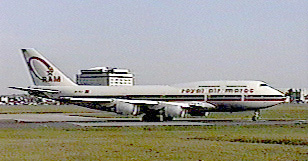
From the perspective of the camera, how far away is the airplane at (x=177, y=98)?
5100 centimetres

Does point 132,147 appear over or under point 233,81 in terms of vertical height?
under

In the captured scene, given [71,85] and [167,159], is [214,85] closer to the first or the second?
[71,85]

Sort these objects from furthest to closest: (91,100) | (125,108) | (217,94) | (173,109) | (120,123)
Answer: (91,100), (217,94), (125,108), (173,109), (120,123)

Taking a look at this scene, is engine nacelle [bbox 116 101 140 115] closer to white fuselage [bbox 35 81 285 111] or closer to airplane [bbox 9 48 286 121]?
airplane [bbox 9 48 286 121]

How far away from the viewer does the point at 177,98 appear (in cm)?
5266

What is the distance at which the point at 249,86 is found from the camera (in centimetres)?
5162

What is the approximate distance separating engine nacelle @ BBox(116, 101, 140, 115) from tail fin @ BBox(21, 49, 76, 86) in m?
8.65

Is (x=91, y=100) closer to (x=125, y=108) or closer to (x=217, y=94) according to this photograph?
(x=125, y=108)

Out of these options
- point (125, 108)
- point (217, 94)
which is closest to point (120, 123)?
point (125, 108)

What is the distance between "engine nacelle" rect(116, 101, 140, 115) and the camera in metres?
50.5

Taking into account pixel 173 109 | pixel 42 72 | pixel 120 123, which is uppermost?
pixel 42 72

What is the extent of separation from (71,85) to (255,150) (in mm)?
37693

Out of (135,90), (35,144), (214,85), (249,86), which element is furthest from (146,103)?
(35,144)

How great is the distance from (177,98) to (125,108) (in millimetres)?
5878
